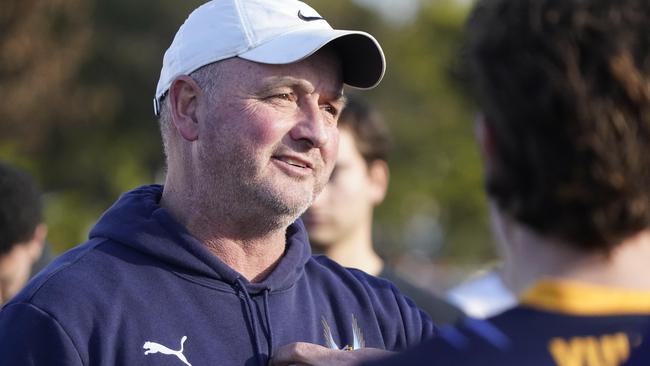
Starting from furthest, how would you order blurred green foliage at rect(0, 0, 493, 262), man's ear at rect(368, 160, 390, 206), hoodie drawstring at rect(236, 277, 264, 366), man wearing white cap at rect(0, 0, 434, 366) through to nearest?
1. blurred green foliage at rect(0, 0, 493, 262)
2. man's ear at rect(368, 160, 390, 206)
3. hoodie drawstring at rect(236, 277, 264, 366)
4. man wearing white cap at rect(0, 0, 434, 366)

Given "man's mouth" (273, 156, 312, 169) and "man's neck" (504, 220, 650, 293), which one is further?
"man's mouth" (273, 156, 312, 169)

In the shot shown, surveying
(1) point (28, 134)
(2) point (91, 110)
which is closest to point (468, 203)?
(2) point (91, 110)

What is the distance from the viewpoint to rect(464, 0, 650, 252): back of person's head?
6.03 ft

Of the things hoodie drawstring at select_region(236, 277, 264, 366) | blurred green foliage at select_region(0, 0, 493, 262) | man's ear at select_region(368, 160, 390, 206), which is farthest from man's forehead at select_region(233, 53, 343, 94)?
blurred green foliage at select_region(0, 0, 493, 262)

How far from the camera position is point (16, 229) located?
4.92 meters

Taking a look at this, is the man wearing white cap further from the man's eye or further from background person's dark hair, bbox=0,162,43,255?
background person's dark hair, bbox=0,162,43,255

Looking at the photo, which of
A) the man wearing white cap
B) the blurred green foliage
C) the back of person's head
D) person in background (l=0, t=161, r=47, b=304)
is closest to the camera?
the back of person's head

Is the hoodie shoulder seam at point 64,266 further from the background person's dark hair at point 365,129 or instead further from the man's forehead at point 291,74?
the background person's dark hair at point 365,129

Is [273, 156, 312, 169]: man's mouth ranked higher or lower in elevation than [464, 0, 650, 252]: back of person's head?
lower

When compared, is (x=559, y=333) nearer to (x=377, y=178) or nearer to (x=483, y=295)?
(x=377, y=178)

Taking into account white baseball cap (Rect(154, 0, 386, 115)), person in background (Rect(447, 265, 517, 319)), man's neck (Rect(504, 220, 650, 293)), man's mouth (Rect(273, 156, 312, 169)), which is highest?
white baseball cap (Rect(154, 0, 386, 115))

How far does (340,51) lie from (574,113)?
1.89 metres

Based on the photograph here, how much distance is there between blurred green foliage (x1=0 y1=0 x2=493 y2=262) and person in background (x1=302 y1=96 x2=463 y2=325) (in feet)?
65.5

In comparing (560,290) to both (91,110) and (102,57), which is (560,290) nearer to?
(91,110)
